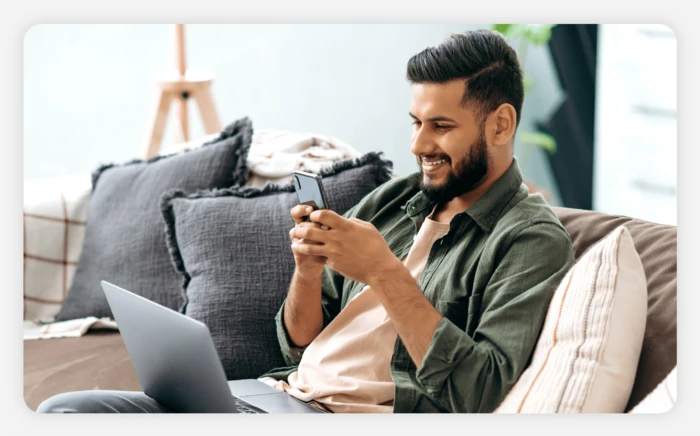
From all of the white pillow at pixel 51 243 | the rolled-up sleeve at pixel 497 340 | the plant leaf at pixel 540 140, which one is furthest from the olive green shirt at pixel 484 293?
the plant leaf at pixel 540 140

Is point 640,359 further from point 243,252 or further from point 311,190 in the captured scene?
point 243,252

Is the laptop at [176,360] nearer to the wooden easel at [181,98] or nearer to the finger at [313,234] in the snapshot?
the finger at [313,234]

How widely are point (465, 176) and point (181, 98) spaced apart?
4.46ft

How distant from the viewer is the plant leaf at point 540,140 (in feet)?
11.1

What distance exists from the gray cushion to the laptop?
500 mm

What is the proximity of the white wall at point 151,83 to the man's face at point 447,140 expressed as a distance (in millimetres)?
1030

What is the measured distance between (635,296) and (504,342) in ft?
0.69

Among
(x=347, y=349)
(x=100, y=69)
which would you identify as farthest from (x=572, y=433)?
(x=100, y=69)

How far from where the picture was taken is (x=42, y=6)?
1.55m

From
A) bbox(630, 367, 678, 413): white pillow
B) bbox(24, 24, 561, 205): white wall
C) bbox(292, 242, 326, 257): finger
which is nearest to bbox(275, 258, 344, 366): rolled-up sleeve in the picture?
bbox(292, 242, 326, 257): finger

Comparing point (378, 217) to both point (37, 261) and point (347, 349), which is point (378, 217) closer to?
point (347, 349)

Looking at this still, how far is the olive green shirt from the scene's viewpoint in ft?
4.50

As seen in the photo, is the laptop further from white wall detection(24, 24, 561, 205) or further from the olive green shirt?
white wall detection(24, 24, 561, 205)

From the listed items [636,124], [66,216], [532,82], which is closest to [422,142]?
[66,216]
